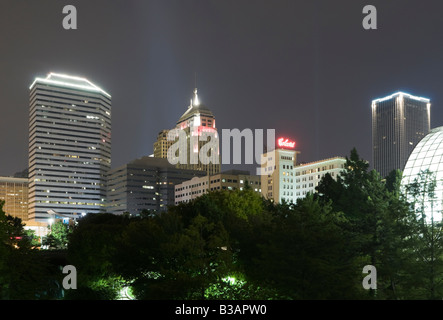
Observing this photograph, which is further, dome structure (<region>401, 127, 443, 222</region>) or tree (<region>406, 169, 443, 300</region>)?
dome structure (<region>401, 127, 443, 222</region>)

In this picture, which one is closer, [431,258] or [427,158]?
[431,258]

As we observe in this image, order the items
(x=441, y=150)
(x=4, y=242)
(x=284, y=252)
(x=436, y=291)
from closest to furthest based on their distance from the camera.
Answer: (x=284, y=252), (x=436, y=291), (x=4, y=242), (x=441, y=150)

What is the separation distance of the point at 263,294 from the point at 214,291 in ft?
18.4

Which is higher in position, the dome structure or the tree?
the dome structure

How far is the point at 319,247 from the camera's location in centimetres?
3762

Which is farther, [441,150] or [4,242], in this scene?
[441,150]

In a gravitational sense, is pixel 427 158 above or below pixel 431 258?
above

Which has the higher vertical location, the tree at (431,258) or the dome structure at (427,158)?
the dome structure at (427,158)

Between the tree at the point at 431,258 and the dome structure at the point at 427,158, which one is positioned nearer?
the tree at the point at 431,258
